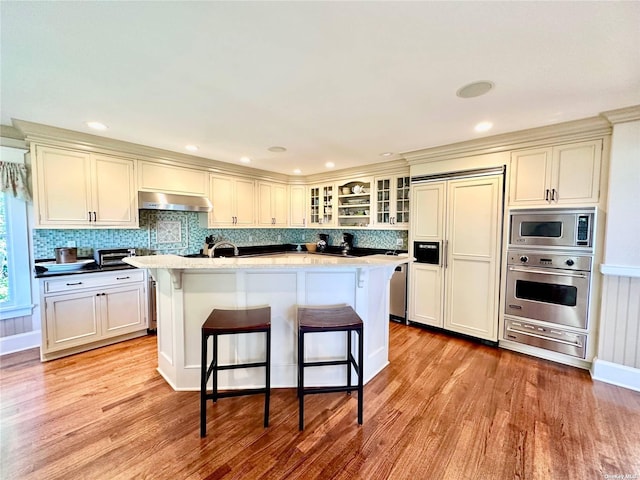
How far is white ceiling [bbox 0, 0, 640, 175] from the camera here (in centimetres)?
133

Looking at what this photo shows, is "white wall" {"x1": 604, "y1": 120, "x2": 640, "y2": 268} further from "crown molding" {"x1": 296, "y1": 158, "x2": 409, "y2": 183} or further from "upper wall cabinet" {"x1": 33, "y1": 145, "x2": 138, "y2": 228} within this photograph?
"upper wall cabinet" {"x1": 33, "y1": 145, "x2": 138, "y2": 228}

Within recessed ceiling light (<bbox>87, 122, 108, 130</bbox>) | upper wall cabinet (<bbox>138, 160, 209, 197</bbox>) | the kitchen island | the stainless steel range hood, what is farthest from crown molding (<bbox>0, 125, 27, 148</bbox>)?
the kitchen island

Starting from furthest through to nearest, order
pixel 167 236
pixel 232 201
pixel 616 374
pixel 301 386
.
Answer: pixel 232 201
pixel 167 236
pixel 616 374
pixel 301 386

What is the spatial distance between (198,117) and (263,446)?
2747 mm

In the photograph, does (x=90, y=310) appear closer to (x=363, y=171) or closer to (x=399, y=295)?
(x=399, y=295)

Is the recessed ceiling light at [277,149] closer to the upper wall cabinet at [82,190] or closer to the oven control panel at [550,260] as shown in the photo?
the upper wall cabinet at [82,190]

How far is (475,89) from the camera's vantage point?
6.66ft

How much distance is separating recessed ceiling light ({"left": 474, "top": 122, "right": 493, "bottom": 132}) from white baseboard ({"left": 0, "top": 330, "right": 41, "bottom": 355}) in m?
5.47

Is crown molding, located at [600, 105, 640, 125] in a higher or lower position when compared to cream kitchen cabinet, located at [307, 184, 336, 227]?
higher

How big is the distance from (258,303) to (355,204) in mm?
3038

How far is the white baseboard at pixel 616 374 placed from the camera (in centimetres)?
242

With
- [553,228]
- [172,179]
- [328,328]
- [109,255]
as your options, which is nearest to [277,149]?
[172,179]

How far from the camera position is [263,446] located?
1.76 meters

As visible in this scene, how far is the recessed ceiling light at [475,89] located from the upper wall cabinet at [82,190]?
3763 millimetres
